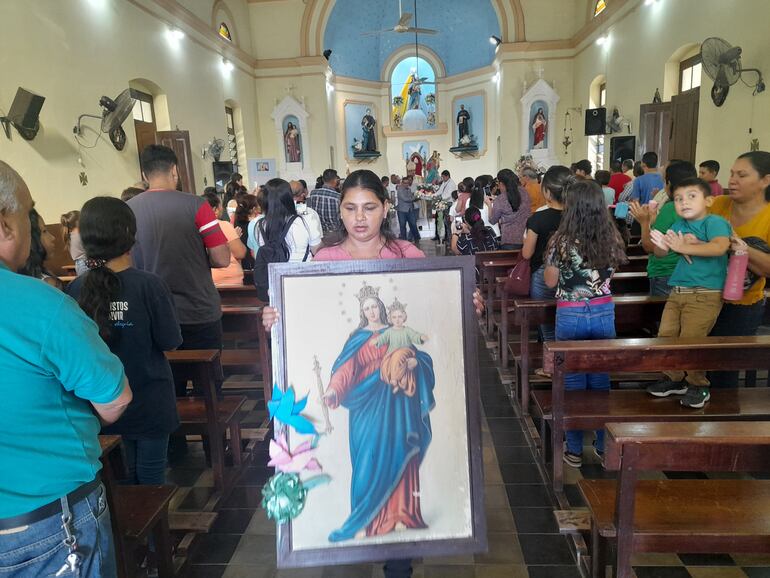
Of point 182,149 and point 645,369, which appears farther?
point 182,149

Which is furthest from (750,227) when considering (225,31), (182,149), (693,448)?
(225,31)

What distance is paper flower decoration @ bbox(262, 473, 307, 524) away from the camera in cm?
137

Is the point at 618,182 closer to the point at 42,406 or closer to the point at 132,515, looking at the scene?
the point at 132,515

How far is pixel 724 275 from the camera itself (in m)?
2.73

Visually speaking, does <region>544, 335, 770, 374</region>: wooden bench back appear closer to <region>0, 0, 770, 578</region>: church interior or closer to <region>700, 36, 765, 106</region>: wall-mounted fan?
<region>0, 0, 770, 578</region>: church interior

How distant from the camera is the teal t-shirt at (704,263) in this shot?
2.63 metres

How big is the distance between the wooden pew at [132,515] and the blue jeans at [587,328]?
81.1 inches

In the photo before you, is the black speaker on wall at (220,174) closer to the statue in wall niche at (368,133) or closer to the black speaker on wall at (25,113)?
the black speaker on wall at (25,113)

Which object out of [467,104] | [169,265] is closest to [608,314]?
[169,265]

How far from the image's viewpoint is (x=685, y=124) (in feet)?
26.9

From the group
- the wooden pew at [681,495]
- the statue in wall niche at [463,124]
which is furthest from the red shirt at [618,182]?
the statue in wall niche at [463,124]

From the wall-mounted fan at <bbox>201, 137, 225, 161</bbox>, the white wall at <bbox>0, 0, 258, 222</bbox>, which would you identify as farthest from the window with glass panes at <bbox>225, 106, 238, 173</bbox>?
the white wall at <bbox>0, 0, 258, 222</bbox>

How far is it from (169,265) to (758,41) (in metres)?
7.02

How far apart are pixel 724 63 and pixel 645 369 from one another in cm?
595
